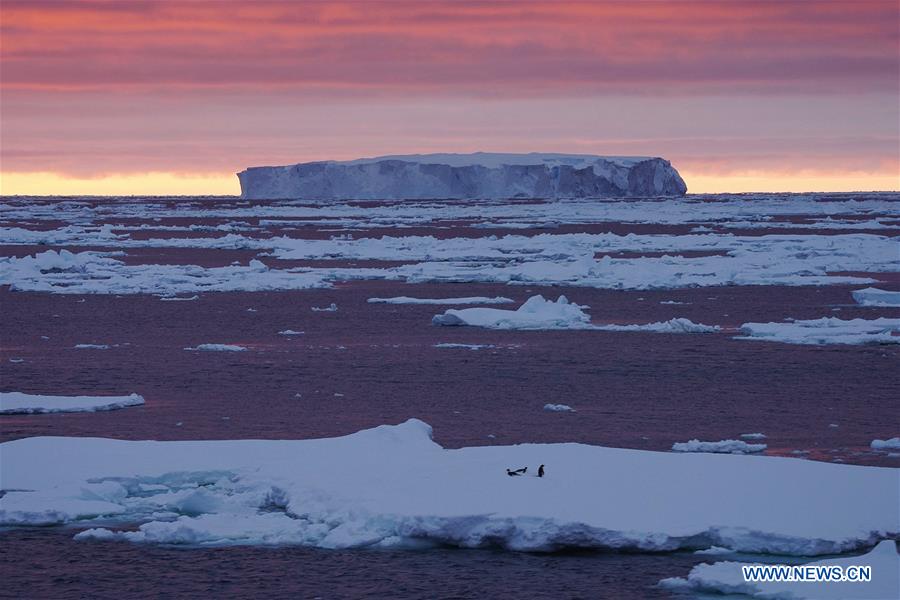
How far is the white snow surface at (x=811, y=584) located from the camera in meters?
5.62

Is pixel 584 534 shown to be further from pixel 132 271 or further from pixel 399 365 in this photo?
pixel 132 271

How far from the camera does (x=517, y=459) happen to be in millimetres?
7566

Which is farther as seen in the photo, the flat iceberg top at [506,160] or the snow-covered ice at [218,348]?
the flat iceberg top at [506,160]

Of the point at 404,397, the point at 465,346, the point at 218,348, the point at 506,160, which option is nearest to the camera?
the point at 404,397

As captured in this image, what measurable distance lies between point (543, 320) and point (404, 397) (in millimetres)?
5130

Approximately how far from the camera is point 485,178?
68125mm

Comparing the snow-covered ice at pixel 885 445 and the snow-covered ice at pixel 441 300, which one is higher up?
the snow-covered ice at pixel 885 445

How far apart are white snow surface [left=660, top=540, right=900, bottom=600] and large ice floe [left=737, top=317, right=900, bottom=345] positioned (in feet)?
27.6

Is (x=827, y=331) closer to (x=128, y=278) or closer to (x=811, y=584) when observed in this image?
(x=811, y=584)

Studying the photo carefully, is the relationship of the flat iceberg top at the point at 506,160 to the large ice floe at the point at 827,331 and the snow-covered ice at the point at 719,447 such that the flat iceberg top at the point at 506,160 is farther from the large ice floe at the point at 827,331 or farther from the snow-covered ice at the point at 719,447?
the snow-covered ice at the point at 719,447

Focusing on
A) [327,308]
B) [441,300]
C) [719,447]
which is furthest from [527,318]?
[719,447]

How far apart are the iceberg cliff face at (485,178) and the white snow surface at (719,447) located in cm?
5852

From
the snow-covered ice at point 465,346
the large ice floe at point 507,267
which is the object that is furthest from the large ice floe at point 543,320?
the large ice floe at point 507,267

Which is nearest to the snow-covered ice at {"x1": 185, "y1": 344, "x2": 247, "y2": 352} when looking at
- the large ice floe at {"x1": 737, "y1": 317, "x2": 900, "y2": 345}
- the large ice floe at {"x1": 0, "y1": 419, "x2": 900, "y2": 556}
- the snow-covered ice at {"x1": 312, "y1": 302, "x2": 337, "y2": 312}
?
the snow-covered ice at {"x1": 312, "y1": 302, "x2": 337, "y2": 312}
